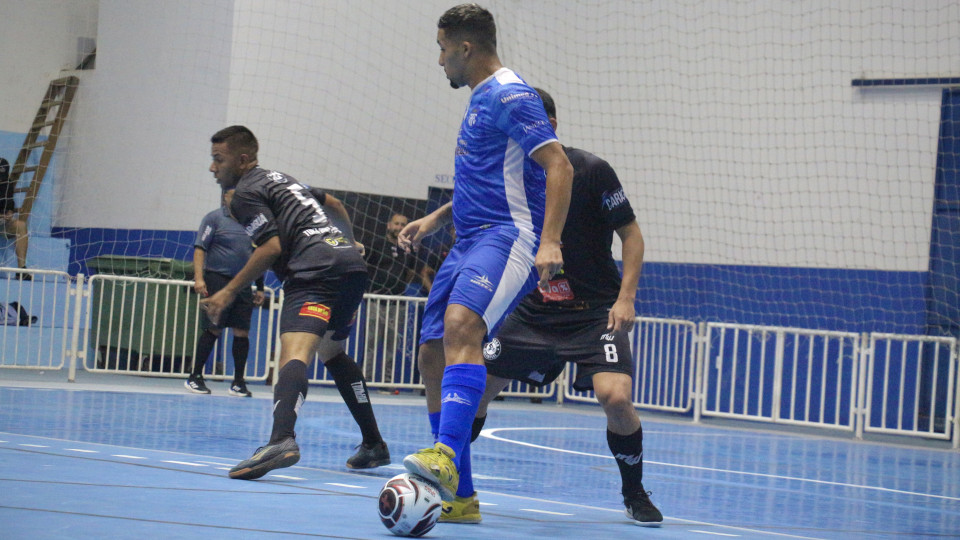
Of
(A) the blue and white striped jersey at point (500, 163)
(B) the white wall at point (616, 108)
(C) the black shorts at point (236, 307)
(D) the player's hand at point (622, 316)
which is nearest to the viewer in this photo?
(A) the blue and white striped jersey at point (500, 163)

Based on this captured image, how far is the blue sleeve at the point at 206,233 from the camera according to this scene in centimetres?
1127

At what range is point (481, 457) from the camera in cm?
733

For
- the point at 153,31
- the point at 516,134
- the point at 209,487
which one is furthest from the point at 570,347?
the point at 153,31

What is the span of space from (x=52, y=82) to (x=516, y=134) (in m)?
13.2

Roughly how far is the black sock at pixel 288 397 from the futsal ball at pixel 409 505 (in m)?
1.56

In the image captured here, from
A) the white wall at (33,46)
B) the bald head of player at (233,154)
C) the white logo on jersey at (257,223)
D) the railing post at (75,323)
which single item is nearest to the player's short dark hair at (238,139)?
the bald head of player at (233,154)

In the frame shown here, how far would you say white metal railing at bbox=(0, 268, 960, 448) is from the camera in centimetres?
1191

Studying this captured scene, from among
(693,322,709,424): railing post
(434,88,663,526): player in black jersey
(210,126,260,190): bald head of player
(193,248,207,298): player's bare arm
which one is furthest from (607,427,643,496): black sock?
(693,322,709,424): railing post

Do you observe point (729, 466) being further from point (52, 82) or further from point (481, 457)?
point (52, 82)

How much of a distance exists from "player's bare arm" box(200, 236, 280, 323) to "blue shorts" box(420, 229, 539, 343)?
1.48 metres

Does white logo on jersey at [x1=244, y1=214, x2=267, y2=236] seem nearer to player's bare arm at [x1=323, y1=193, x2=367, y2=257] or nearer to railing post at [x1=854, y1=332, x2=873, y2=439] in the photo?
player's bare arm at [x1=323, y1=193, x2=367, y2=257]

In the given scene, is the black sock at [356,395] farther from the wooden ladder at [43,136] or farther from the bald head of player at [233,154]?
the wooden ladder at [43,136]

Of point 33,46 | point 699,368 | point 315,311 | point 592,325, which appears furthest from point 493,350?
point 33,46

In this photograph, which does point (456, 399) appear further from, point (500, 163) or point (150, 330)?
point (150, 330)
